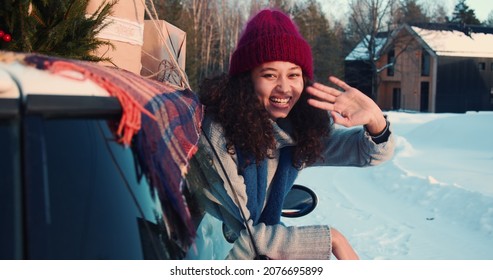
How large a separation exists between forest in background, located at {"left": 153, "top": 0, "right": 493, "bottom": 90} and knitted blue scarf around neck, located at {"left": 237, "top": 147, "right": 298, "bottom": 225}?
22909mm

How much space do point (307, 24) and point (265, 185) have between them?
42.3 m

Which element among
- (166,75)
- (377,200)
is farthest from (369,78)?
(166,75)

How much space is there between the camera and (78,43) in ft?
11.5

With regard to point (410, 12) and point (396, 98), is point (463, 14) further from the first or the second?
point (396, 98)

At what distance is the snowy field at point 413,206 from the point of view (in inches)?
209

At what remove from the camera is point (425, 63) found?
123 feet

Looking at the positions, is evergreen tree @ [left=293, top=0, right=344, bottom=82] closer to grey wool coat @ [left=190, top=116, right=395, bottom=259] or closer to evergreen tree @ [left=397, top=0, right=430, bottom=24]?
evergreen tree @ [left=397, top=0, right=430, bottom=24]

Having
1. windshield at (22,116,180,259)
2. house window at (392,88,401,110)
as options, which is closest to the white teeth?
windshield at (22,116,180,259)

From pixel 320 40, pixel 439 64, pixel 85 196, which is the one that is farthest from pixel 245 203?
pixel 320 40

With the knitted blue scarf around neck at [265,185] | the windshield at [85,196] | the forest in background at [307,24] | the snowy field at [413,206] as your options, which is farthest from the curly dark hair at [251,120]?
the forest in background at [307,24]

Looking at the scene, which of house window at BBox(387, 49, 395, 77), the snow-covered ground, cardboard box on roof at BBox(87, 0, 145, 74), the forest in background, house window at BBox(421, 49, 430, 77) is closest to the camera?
cardboard box on roof at BBox(87, 0, 145, 74)

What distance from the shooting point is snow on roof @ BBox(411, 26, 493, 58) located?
116 ft

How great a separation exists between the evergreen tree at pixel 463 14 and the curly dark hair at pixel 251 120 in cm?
6348
